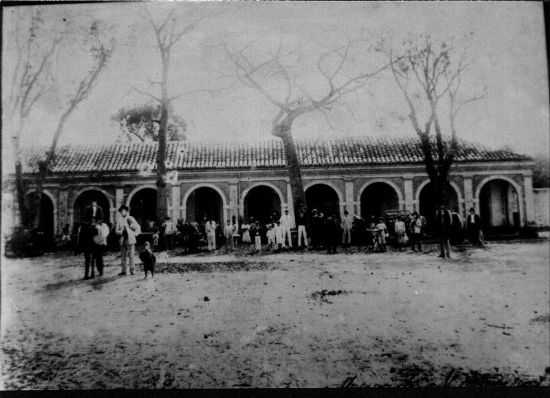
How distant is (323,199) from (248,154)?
76 centimetres

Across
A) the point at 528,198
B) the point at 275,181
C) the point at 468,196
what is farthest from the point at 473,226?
the point at 275,181

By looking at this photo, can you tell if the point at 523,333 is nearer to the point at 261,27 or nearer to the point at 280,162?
the point at 280,162

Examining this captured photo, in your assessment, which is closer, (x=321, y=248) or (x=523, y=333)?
(x=523, y=333)

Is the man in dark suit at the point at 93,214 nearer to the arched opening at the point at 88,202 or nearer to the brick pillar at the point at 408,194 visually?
the arched opening at the point at 88,202

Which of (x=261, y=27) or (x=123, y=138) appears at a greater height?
(x=261, y=27)

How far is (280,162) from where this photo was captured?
12.4 ft

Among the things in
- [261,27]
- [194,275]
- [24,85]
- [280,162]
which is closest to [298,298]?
[194,275]

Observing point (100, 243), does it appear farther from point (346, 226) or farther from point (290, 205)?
point (346, 226)

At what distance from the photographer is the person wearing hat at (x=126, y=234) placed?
3.62 metres

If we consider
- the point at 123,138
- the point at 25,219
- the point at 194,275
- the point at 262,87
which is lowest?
the point at 194,275

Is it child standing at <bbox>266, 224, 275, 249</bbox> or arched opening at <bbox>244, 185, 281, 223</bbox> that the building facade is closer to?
arched opening at <bbox>244, 185, 281, 223</bbox>

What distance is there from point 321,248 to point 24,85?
9.33 feet

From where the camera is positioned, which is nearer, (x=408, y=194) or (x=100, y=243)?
(x=100, y=243)

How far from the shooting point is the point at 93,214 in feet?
12.0
